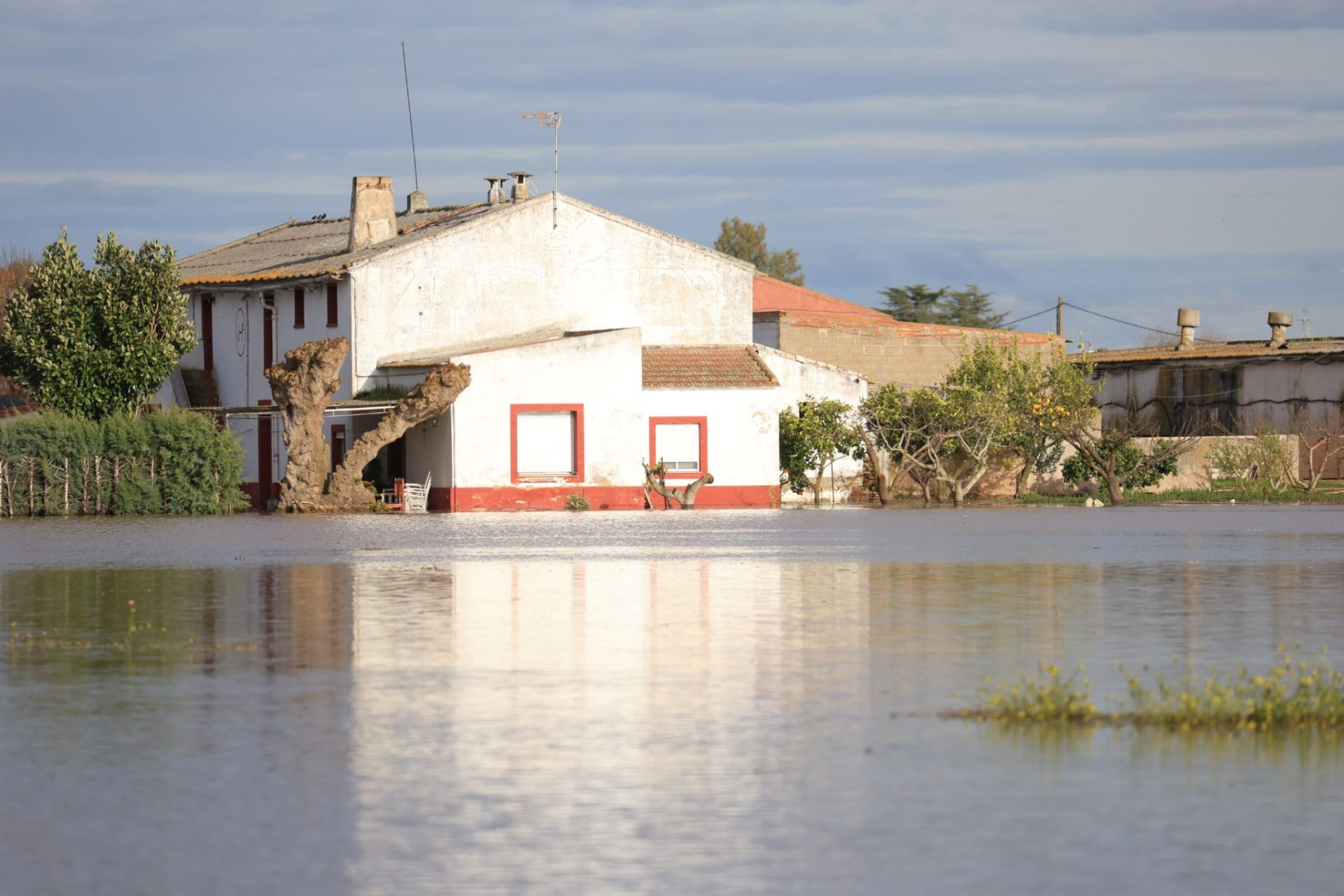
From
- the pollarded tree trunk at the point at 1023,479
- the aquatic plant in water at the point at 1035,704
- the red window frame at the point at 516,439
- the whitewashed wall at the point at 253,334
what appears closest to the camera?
the aquatic plant in water at the point at 1035,704

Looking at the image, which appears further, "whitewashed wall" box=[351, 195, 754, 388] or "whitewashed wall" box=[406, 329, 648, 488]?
"whitewashed wall" box=[351, 195, 754, 388]

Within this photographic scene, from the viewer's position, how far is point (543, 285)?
50.7 meters

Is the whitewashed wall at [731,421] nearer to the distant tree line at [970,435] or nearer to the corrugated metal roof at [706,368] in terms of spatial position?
the corrugated metal roof at [706,368]

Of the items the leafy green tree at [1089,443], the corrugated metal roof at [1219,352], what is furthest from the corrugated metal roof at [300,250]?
the corrugated metal roof at [1219,352]

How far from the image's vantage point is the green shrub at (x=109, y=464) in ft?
142

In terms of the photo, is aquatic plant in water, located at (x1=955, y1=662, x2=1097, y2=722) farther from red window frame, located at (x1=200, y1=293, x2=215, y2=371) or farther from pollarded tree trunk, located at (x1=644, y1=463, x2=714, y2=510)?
red window frame, located at (x1=200, y1=293, x2=215, y2=371)

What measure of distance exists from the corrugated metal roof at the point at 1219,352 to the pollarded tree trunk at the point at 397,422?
2576cm

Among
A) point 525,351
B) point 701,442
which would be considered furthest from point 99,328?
point 701,442

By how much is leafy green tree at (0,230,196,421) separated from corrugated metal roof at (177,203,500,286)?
4.03 m

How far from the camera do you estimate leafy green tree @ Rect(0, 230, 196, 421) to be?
45.9 m

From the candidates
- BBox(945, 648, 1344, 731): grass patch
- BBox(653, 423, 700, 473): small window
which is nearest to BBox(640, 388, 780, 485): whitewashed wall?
BBox(653, 423, 700, 473): small window

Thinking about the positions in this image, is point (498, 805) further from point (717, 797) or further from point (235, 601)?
point (235, 601)

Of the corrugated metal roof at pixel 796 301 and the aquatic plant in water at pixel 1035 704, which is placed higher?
the corrugated metal roof at pixel 796 301

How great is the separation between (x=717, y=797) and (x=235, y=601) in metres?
10.9
